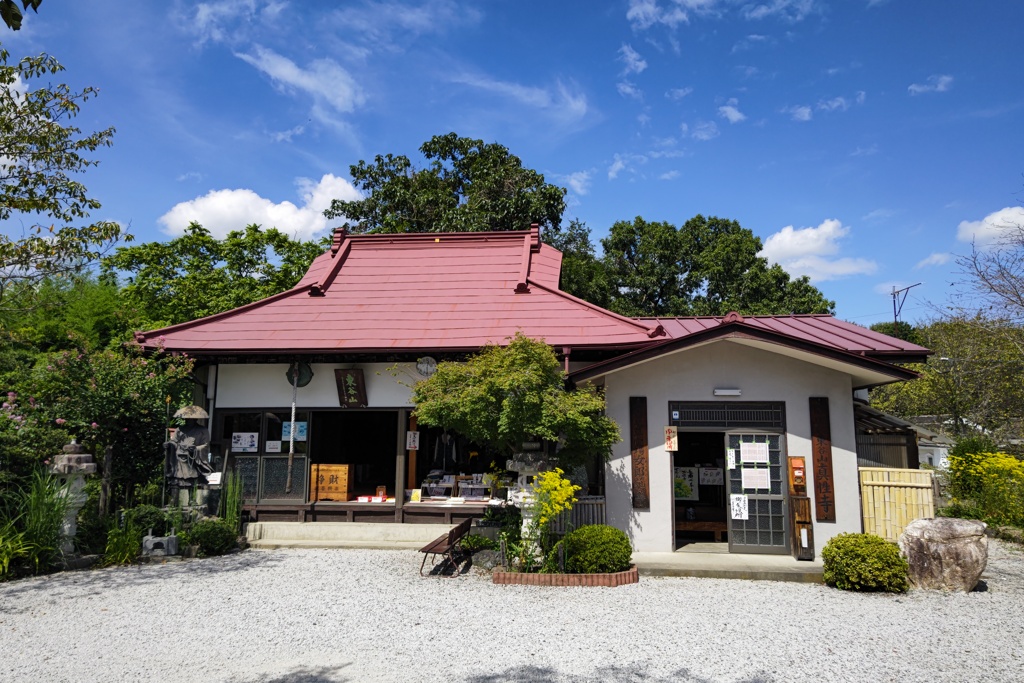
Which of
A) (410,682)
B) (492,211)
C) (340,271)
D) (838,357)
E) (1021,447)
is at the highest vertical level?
(492,211)

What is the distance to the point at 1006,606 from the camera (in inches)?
310

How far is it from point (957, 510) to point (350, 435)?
Result: 13723mm

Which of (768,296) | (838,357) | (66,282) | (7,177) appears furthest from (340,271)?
(768,296)

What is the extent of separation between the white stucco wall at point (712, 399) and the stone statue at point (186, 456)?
692 centimetres

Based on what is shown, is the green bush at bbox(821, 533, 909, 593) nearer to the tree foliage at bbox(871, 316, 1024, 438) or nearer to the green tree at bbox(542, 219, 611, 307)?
the tree foliage at bbox(871, 316, 1024, 438)

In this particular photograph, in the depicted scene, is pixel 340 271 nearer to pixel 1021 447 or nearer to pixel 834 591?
pixel 834 591

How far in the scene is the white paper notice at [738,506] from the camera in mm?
10383

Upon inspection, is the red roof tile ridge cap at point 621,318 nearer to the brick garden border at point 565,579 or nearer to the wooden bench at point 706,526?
the wooden bench at point 706,526

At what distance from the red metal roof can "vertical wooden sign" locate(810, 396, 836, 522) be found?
3.54 ft

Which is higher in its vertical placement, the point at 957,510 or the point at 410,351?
the point at 410,351

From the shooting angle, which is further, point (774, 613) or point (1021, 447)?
point (1021, 447)

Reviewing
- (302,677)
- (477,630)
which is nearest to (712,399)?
(477,630)

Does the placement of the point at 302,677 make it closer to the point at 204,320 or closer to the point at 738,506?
the point at 738,506

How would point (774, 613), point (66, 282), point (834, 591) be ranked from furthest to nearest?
point (66, 282) → point (834, 591) → point (774, 613)
